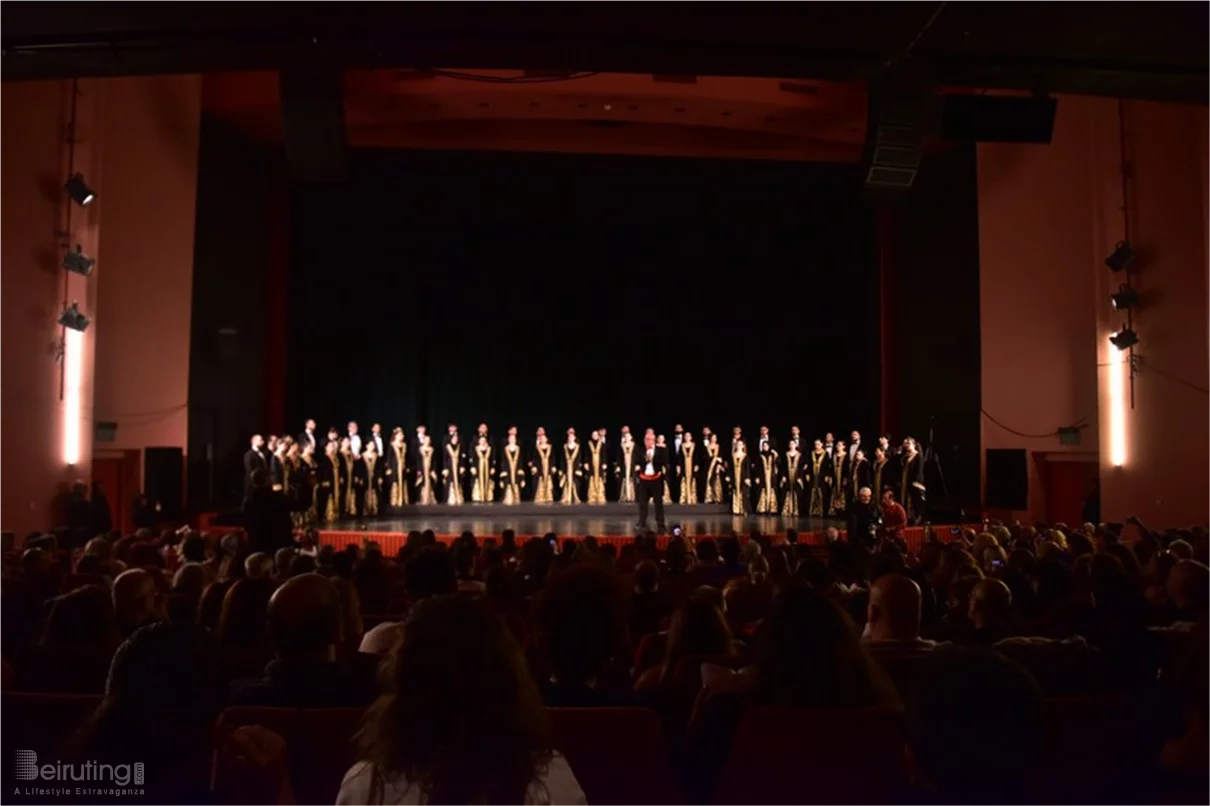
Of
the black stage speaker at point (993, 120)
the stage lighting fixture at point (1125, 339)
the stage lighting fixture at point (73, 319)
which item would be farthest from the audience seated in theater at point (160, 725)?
the stage lighting fixture at point (1125, 339)

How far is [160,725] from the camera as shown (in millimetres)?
1482

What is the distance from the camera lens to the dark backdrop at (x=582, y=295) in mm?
17781

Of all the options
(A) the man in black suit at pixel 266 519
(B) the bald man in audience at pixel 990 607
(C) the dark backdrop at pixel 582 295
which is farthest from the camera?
(C) the dark backdrop at pixel 582 295

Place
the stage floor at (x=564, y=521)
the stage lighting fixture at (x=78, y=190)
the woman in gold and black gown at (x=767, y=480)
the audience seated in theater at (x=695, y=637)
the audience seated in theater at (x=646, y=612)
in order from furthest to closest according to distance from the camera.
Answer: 1. the woman in gold and black gown at (x=767, y=480)
2. the stage floor at (x=564, y=521)
3. the stage lighting fixture at (x=78, y=190)
4. the audience seated in theater at (x=646, y=612)
5. the audience seated in theater at (x=695, y=637)

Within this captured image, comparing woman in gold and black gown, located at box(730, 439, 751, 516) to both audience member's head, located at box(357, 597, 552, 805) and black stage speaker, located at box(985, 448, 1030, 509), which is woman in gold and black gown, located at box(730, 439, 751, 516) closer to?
black stage speaker, located at box(985, 448, 1030, 509)

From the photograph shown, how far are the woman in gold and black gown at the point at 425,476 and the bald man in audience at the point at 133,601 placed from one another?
39.6 feet

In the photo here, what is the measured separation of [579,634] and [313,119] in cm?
646

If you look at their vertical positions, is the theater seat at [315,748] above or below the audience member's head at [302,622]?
below

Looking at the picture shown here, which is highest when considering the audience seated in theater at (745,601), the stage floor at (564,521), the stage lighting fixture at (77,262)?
the stage lighting fixture at (77,262)

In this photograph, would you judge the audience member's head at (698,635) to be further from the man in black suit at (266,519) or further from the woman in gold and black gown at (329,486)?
the woman in gold and black gown at (329,486)

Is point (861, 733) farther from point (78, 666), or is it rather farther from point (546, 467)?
point (546, 467)

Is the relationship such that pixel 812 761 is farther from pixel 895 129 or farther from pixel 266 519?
pixel 895 129

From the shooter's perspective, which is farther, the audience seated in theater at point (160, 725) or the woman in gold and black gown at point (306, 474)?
the woman in gold and black gown at point (306, 474)

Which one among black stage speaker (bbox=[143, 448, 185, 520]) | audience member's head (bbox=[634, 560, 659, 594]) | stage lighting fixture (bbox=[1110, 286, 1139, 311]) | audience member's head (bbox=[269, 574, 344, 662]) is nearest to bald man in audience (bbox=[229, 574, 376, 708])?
audience member's head (bbox=[269, 574, 344, 662])
